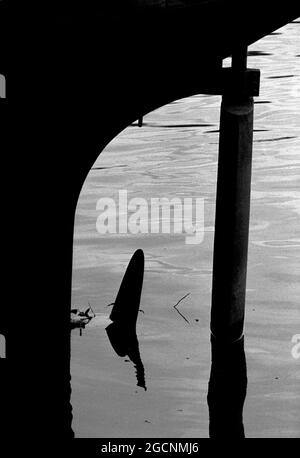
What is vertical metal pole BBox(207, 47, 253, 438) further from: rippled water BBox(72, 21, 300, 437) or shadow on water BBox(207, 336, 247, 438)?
rippled water BBox(72, 21, 300, 437)

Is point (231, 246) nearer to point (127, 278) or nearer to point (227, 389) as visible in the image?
point (227, 389)

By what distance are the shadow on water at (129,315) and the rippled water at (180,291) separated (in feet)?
0.38

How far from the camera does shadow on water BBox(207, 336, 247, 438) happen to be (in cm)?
1188

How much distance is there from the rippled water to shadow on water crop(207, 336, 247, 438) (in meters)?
0.09

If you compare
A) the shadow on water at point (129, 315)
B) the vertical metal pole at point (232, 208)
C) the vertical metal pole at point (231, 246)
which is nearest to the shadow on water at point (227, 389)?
the vertical metal pole at point (231, 246)

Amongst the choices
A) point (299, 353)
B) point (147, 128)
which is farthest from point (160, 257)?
point (147, 128)

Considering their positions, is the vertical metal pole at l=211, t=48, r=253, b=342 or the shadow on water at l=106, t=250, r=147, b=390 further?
the shadow on water at l=106, t=250, r=147, b=390

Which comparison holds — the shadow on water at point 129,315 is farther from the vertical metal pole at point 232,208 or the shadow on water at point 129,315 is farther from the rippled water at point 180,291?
the vertical metal pole at point 232,208

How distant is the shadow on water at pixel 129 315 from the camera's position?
45.6ft

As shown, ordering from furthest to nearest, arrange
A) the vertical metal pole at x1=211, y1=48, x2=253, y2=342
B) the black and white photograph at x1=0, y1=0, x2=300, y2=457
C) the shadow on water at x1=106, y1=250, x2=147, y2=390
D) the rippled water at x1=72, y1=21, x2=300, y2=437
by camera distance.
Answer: the shadow on water at x1=106, y1=250, x2=147, y2=390 < the rippled water at x1=72, y1=21, x2=300, y2=437 < the vertical metal pole at x1=211, y1=48, x2=253, y2=342 < the black and white photograph at x1=0, y1=0, x2=300, y2=457

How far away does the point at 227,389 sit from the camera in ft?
42.1

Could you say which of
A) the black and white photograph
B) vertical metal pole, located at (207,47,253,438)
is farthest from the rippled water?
vertical metal pole, located at (207,47,253,438)

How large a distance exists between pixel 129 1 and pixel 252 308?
20.9ft

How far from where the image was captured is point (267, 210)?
21.0 m
